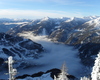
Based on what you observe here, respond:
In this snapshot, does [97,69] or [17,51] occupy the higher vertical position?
[97,69]

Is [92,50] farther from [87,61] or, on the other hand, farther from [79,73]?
[79,73]

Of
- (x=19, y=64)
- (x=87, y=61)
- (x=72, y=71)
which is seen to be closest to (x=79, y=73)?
(x=72, y=71)

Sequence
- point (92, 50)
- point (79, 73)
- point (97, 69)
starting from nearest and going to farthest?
point (97, 69)
point (79, 73)
point (92, 50)

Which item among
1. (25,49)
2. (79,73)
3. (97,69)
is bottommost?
(79,73)

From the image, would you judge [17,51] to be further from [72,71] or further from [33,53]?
[72,71]

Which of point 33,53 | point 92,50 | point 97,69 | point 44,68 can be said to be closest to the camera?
point 97,69

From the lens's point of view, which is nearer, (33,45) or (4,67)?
(4,67)
